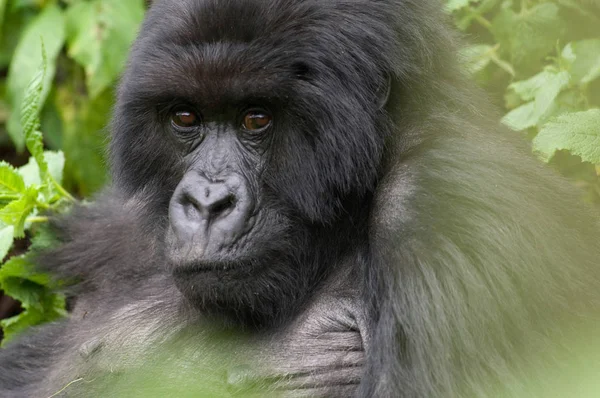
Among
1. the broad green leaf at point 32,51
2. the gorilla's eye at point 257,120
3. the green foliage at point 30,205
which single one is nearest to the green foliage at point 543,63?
the gorilla's eye at point 257,120

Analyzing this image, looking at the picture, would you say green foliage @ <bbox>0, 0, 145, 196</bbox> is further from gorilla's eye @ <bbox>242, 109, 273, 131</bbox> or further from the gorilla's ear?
the gorilla's ear

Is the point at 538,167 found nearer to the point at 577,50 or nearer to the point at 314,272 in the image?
the point at 314,272

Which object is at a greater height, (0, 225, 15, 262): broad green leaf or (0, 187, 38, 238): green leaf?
(0, 187, 38, 238): green leaf

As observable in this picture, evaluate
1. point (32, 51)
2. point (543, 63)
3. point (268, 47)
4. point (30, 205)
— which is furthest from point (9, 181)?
point (543, 63)

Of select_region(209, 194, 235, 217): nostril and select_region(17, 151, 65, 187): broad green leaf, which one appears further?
select_region(17, 151, 65, 187): broad green leaf

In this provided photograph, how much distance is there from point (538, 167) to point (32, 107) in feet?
8.20

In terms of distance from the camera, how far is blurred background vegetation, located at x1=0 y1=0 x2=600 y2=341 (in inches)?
172

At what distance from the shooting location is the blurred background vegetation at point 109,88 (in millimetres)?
4363

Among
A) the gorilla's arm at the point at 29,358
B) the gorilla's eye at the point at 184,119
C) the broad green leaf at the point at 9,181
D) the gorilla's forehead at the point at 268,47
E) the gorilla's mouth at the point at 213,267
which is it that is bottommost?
the gorilla's arm at the point at 29,358

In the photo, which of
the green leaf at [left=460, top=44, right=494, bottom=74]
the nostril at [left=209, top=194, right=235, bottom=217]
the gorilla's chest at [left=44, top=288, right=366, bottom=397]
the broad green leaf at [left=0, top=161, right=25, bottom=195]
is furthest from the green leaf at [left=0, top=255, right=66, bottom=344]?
A: the green leaf at [left=460, top=44, right=494, bottom=74]

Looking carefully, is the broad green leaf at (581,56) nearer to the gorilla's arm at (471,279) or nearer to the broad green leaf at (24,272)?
the gorilla's arm at (471,279)

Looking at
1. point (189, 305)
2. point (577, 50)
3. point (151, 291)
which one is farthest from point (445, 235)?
point (577, 50)

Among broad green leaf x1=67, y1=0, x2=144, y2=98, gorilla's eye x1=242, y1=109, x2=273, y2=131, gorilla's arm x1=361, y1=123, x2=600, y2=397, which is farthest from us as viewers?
broad green leaf x1=67, y1=0, x2=144, y2=98

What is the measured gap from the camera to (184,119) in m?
3.64
